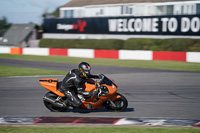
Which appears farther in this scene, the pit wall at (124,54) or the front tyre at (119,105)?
the pit wall at (124,54)

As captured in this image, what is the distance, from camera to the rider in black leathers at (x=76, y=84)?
24.6 ft

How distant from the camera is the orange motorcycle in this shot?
7.52 metres

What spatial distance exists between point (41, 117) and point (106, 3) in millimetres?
33043

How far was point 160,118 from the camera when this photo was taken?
7.11 metres

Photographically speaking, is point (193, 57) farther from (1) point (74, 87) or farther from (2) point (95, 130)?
(2) point (95, 130)

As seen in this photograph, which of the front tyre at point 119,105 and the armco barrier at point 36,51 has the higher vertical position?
the armco barrier at point 36,51

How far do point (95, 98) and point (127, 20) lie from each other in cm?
2646

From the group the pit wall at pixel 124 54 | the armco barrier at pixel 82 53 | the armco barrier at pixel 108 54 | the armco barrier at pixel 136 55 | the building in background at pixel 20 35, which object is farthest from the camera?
the building in background at pixel 20 35

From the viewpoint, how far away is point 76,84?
296 inches

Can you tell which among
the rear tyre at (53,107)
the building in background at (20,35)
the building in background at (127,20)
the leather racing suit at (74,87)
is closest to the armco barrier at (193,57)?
the building in background at (127,20)

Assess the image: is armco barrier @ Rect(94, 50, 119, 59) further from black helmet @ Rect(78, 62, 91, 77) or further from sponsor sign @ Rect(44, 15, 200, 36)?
black helmet @ Rect(78, 62, 91, 77)

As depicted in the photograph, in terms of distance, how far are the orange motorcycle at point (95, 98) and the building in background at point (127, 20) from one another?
75.2 feet

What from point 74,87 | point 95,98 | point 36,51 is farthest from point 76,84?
point 36,51

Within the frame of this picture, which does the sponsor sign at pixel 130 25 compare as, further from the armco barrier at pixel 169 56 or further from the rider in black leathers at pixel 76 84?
the rider in black leathers at pixel 76 84
